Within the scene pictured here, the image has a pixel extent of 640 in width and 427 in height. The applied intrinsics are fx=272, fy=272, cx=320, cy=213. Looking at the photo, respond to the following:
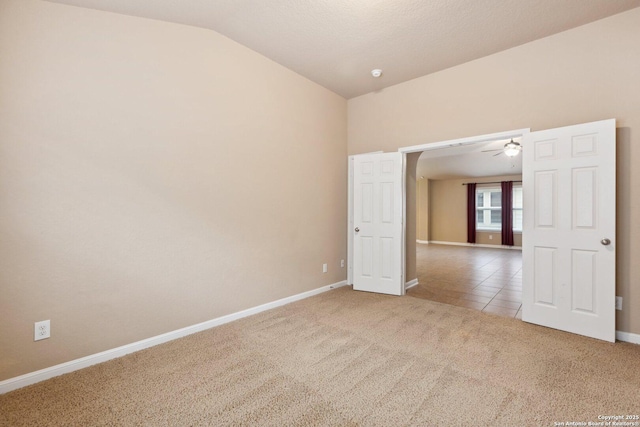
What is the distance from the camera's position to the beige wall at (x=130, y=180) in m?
1.93

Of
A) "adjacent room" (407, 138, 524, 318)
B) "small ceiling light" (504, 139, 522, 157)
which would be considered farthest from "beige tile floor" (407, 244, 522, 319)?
"small ceiling light" (504, 139, 522, 157)

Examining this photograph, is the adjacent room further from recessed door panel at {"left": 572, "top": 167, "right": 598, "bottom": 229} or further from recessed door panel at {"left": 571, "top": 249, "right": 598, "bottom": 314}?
recessed door panel at {"left": 572, "top": 167, "right": 598, "bottom": 229}

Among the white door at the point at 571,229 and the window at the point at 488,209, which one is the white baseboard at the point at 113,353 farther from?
the window at the point at 488,209

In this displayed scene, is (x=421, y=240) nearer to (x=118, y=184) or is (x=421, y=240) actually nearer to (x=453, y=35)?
(x=453, y=35)

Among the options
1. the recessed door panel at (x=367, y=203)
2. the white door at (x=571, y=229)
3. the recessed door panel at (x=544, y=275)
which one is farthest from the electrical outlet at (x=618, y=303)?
the recessed door panel at (x=367, y=203)

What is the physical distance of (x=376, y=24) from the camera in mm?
2701

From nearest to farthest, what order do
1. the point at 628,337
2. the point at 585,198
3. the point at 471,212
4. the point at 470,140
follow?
the point at 628,337 → the point at 585,198 → the point at 470,140 → the point at 471,212

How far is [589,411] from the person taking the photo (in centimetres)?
163

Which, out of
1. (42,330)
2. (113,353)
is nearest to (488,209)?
(113,353)

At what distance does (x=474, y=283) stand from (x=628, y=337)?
7.41 feet

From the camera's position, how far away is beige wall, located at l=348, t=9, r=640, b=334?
2525 mm

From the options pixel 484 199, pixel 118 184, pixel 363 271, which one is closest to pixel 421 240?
pixel 484 199

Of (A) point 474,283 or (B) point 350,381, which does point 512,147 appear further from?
(B) point 350,381

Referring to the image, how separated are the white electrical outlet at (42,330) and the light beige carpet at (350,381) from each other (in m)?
0.32
